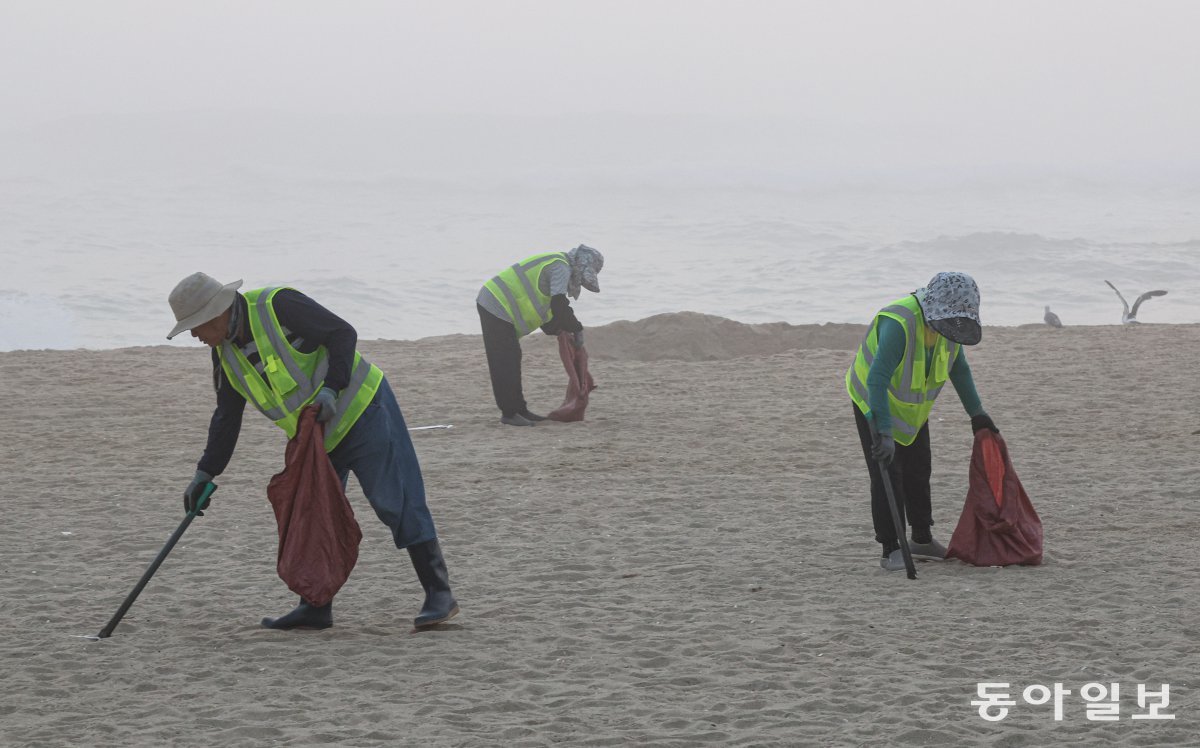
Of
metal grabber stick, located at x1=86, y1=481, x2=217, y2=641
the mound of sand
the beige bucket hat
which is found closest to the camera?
the beige bucket hat

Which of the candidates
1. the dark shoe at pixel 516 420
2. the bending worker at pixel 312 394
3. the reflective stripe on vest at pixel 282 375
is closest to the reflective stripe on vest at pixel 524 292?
the dark shoe at pixel 516 420

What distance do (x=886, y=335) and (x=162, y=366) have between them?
402 inches

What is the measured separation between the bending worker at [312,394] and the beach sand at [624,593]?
35 cm

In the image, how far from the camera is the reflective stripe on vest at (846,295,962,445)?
570 cm

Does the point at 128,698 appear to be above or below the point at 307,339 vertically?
below

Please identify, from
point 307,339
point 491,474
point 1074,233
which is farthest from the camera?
point 1074,233

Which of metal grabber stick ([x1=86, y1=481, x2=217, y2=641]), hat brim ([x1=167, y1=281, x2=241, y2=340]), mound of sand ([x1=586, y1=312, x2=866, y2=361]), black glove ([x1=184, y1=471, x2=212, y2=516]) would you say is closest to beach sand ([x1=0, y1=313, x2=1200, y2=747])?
metal grabber stick ([x1=86, y1=481, x2=217, y2=641])

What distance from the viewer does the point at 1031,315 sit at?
127 feet

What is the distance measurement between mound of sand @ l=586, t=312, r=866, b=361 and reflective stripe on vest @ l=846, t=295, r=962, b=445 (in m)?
8.76

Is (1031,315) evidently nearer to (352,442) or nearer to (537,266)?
(537,266)

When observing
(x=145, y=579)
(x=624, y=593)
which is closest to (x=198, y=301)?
(x=145, y=579)

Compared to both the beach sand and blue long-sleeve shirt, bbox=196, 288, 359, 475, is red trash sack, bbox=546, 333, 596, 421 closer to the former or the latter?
the beach sand

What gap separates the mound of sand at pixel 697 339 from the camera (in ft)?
49.8

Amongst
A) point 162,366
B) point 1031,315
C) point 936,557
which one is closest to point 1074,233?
point 1031,315
